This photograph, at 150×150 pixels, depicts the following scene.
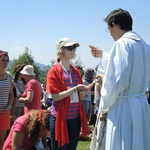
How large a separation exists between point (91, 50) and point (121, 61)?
0.72 m

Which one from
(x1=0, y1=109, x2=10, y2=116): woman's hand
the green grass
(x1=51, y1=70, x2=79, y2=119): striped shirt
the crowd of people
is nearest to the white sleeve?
the crowd of people

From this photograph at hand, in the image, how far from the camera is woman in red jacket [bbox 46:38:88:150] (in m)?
3.41

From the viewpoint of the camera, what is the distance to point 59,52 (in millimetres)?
3607

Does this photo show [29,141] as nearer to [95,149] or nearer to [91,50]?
[95,149]

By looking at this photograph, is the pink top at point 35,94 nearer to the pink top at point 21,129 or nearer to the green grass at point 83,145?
the green grass at point 83,145

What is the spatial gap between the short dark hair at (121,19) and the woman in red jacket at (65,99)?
2.52ft

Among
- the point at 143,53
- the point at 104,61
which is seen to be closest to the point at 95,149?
the point at 104,61

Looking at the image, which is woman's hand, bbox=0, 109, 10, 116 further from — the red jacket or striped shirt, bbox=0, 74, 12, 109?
the red jacket

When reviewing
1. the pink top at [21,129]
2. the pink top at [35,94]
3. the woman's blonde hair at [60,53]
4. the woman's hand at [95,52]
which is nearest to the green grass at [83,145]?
the pink top at [35,94]

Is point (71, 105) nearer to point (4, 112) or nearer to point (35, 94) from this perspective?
point (4, 112)

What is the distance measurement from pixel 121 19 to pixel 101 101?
746mm

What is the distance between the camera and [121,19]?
2.83 metres

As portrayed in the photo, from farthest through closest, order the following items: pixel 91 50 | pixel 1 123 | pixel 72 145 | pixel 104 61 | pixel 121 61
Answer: pixel 1 123 → pixel 72 145 → pixel 91 50 → pixel 104 61 → pixel 121 61

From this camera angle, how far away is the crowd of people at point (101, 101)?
2.72 meters
